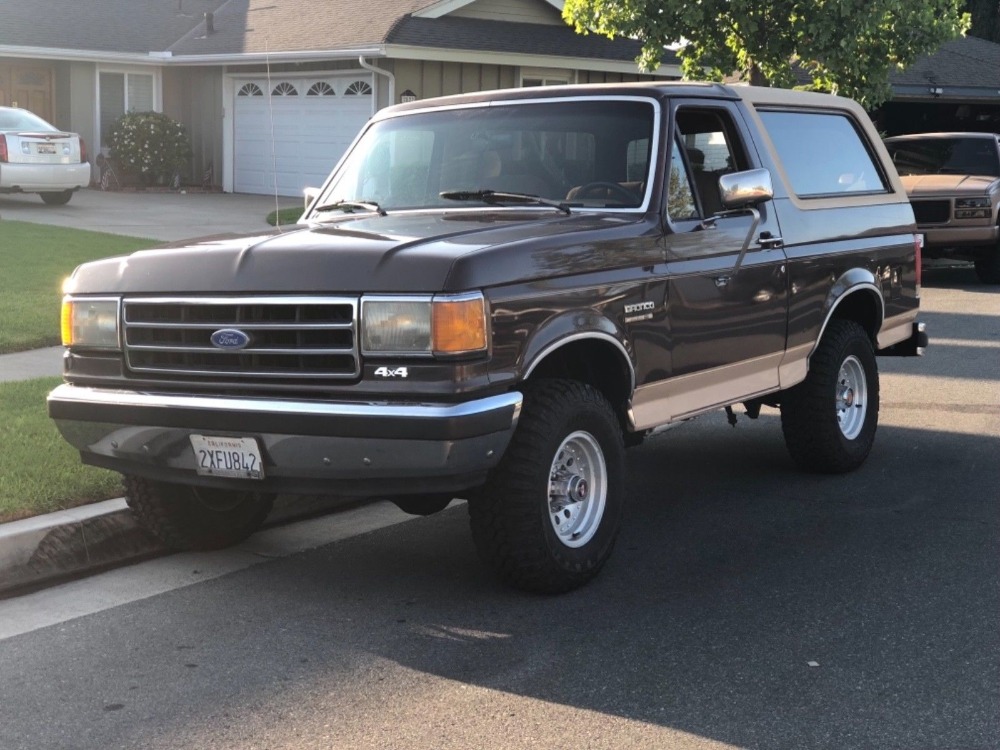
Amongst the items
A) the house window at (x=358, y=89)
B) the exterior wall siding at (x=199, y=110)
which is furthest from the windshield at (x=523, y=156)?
the exterior wall siding at (x=199, y=110)

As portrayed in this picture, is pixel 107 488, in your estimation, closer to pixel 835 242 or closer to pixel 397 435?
pixel 397 435

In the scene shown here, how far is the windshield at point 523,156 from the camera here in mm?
6141

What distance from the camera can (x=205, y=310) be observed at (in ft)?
17.2

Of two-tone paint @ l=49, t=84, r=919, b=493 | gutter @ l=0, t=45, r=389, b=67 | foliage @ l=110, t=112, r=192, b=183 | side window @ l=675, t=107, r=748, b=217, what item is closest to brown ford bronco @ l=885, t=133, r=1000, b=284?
gutter @ l=0, t=45, r=389, b=67

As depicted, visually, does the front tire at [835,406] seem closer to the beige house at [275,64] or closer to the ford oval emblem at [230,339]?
the ford oval emblem at [230,339]

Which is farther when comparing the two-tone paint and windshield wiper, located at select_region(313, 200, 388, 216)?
windshield wiper, located at select_region(313, 200, 388, 216)

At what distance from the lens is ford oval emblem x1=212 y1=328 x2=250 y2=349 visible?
16.8 feet

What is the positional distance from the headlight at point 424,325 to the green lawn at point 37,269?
6.09 meters

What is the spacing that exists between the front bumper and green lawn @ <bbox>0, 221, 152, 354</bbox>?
538 cm

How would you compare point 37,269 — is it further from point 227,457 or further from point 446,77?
point 446,77

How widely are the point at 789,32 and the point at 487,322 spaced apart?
15224 millimetres

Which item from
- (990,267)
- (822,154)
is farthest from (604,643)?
(990,267)

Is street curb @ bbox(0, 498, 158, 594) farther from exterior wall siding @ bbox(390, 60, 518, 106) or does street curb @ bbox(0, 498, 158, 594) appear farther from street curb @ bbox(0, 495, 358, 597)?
exterior wall siding @ bbox(390, 60, 518, 106)

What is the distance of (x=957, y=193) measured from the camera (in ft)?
57.9
